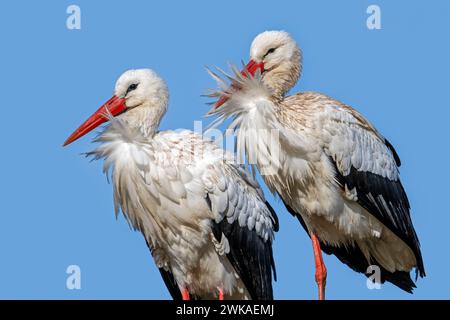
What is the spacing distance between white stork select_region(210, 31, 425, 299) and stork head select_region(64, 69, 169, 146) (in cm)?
51

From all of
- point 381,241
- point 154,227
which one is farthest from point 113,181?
point 381,241

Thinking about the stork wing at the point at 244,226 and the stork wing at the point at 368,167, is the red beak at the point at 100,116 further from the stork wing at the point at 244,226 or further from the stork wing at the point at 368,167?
the stork wing at the point at 368,167

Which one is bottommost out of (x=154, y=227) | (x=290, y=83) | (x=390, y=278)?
(x=390, y=278)

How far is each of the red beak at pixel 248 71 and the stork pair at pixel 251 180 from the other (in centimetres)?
1

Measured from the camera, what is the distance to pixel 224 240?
36.9 feet

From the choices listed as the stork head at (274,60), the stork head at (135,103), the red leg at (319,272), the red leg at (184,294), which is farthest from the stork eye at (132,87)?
the red leg at (319,272)

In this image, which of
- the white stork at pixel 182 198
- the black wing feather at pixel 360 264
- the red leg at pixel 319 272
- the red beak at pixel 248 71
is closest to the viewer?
the white stork at pixel 182 198

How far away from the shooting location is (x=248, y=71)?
1202 cm

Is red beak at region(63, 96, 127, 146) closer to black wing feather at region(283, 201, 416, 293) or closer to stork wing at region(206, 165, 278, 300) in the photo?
stork wing at region(206, 165, 278, 300)

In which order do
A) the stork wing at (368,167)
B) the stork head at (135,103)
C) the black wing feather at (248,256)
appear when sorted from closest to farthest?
the black wing feather at (248,256)
the stork head at (135,103)
the stork wing at (368,167)

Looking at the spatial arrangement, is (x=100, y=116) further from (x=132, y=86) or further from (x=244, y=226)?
(x=244, y=226)

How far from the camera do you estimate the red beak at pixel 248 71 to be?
1166cm

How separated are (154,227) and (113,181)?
49cm
